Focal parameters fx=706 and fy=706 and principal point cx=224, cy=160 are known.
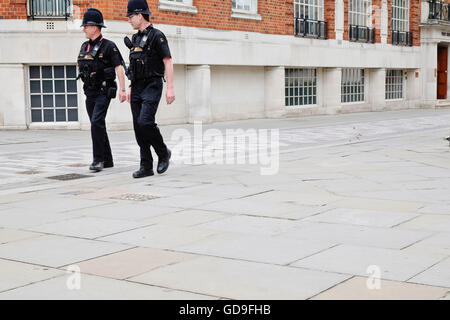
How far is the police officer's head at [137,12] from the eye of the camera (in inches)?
315

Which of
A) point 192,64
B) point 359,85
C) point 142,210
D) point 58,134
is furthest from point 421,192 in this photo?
point 359,85

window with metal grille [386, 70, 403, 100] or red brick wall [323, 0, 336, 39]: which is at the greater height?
red brick wall [323, 0, 336, 39]

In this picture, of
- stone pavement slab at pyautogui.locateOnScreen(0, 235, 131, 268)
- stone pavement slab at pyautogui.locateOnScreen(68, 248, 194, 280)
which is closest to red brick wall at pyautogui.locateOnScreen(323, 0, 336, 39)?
stone pavement slab at pyautogui.locateOnScreen(0, 235, 131, 268)

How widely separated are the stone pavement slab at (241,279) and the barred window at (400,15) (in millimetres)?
26265

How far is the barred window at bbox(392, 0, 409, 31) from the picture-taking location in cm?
2872

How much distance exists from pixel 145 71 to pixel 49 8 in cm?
885

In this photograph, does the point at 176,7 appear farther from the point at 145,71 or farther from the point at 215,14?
the point at 145,71

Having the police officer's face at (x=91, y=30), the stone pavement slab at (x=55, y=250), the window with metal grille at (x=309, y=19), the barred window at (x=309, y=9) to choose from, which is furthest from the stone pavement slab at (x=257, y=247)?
the barred window at (x=309, y=9)

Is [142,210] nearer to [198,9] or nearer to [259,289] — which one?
[259,289]

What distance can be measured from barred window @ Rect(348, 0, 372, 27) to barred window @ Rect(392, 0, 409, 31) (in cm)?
229

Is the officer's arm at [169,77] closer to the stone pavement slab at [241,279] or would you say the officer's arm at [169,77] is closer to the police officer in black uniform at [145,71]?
the police officer in black uniform at [145,71]

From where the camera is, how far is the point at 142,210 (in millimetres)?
5992

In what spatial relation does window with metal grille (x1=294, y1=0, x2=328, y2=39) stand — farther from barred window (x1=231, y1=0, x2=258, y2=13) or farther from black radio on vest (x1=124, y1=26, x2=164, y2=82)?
black radio on vest (x1=124, y1=26, x2=164, y2=82)
